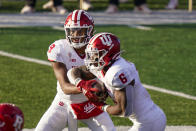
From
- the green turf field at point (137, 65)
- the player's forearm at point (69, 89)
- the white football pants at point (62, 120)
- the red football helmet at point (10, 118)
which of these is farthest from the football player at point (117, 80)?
the green turf field at point (137, 65)

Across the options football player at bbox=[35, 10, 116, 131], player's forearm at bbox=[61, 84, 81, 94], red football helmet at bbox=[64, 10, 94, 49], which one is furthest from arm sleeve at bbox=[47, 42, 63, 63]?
player's forearm at bbox=[61, 84, 81, 94]

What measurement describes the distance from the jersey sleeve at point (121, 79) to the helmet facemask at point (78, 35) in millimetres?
937

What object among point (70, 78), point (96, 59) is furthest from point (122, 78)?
point (70, 78)

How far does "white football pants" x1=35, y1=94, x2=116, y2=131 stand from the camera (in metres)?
6.10

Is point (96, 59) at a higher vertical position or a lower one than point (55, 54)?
higher

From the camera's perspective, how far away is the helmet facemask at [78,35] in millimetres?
6129

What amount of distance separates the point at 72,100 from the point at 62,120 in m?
0.24

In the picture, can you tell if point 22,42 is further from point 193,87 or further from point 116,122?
point 116,122

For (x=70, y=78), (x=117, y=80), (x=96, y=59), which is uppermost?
(x=96, y=59)

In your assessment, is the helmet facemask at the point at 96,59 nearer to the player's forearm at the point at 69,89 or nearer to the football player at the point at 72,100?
the player's forearm at the point at 69,89

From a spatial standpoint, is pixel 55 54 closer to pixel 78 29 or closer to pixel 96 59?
pixel 78 29

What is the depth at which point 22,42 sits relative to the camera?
12.7 m

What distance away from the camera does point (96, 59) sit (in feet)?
17.8

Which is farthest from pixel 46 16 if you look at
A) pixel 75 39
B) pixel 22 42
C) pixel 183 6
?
pixel 75 39
